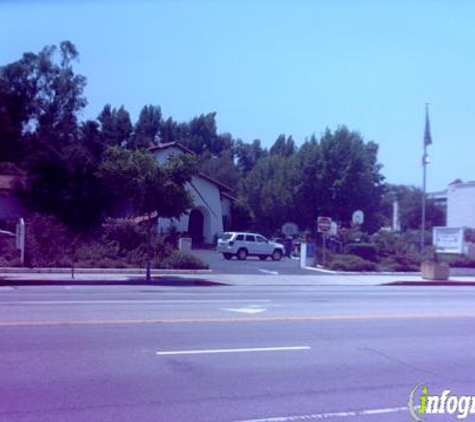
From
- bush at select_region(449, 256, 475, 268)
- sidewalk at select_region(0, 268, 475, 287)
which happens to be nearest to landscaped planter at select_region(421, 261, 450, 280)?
sidewalk at select_region(0, 268, 475, 287)

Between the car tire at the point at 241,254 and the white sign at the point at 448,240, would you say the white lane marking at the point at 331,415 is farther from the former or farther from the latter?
the car tire at the point at 241,254

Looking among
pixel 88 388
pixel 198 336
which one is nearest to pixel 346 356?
pixel 198 336

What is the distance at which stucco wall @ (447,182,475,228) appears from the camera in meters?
72.9

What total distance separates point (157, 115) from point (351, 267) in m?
67.2

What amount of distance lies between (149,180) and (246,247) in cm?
1746

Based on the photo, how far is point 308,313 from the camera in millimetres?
15992

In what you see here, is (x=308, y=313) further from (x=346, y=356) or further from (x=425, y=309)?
(x=346, y=356)

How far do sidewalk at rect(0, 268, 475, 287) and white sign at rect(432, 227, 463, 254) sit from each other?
362cm

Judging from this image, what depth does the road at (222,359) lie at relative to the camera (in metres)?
7.47

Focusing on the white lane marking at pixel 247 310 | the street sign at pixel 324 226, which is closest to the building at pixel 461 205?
the street sign at pixel 324 226

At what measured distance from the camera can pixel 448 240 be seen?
35875 mm

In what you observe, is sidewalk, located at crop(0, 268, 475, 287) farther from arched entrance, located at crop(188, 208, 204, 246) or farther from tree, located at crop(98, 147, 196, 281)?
arched entrance, located at crop(188, 208, 204, 246)

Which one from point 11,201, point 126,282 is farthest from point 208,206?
point 126,282

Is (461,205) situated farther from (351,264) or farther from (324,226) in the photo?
(324,226)
